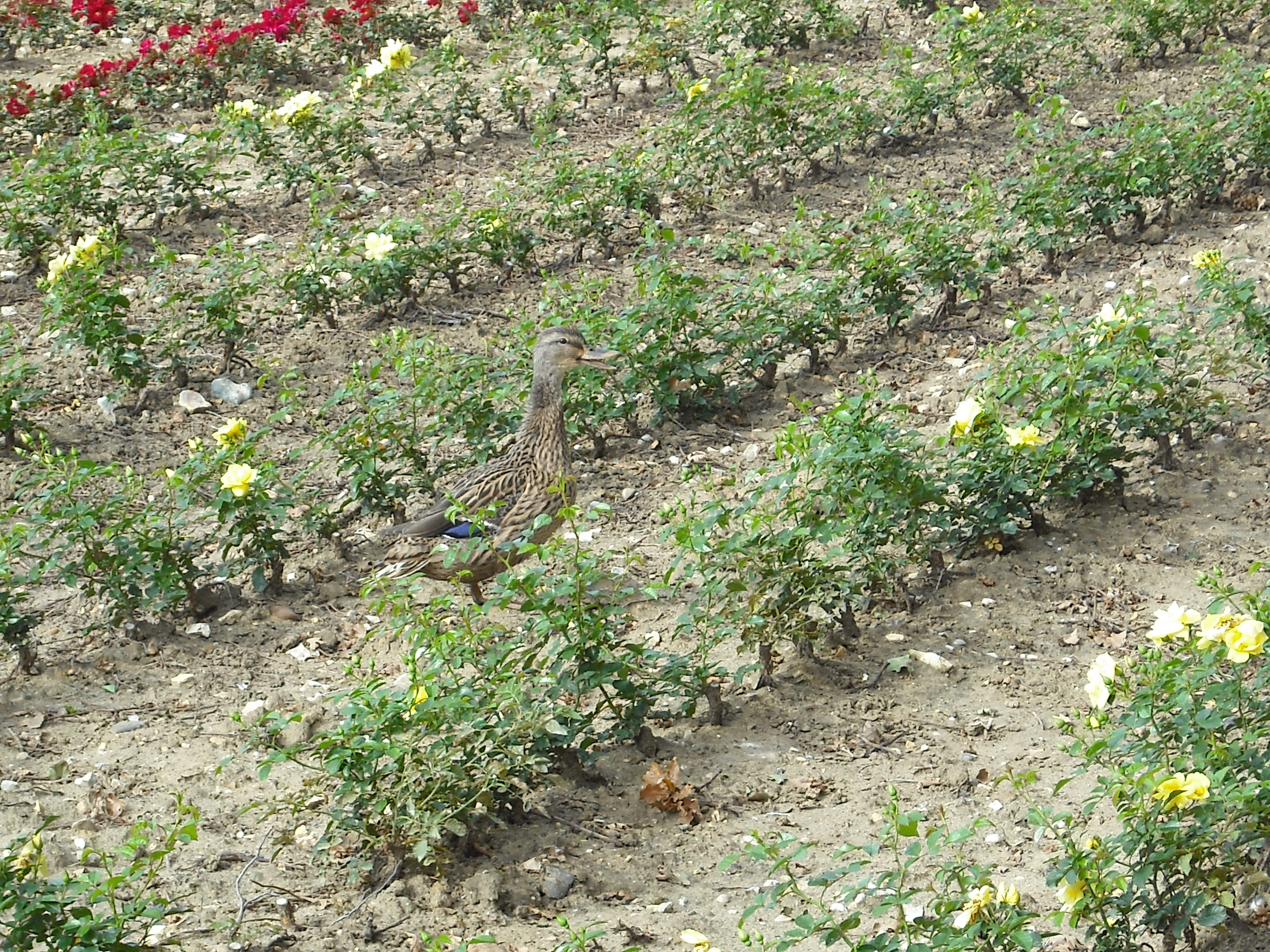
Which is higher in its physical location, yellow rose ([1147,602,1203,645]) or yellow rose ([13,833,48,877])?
yellow rose ([1147,602,1203,645])

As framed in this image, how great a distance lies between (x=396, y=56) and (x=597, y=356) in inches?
163

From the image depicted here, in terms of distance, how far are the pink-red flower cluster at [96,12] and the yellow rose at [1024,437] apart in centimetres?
939

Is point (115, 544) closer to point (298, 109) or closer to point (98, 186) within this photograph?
point (98, 186)

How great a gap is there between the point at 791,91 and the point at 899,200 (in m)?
0.94

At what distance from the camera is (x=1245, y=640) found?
3574mm

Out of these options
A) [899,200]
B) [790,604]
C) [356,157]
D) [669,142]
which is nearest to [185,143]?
[356,157]

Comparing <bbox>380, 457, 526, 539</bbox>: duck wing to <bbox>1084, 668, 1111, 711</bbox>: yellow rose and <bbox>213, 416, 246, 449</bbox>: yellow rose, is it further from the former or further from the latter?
<bbox>1084, 668, 1111, 711</bbox>: yellow rose

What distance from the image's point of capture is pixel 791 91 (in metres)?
9.09

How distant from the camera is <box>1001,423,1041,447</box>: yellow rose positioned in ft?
17.4

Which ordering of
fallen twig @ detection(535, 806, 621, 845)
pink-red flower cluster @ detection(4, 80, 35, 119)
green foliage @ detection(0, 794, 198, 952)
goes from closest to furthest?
1. green foliage @ detection(0, 794, 198, 952)
2. fallen twig @ detection(535, 806, 621, 845)
3. pink-red flower cluster @ detection(4, 80, 35, 119)

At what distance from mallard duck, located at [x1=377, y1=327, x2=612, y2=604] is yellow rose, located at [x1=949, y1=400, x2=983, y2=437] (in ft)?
4.75

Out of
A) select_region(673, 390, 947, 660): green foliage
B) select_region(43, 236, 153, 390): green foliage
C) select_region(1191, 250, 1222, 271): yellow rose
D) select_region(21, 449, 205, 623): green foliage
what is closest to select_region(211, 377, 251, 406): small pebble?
select_region(43, 236, 153, 390): green foliage

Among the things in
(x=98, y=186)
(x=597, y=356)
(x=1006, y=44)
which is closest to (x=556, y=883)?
(x=597, y=356)

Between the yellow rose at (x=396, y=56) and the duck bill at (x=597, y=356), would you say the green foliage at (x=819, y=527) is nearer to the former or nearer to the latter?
the duck bill at (x=597, y=356)
